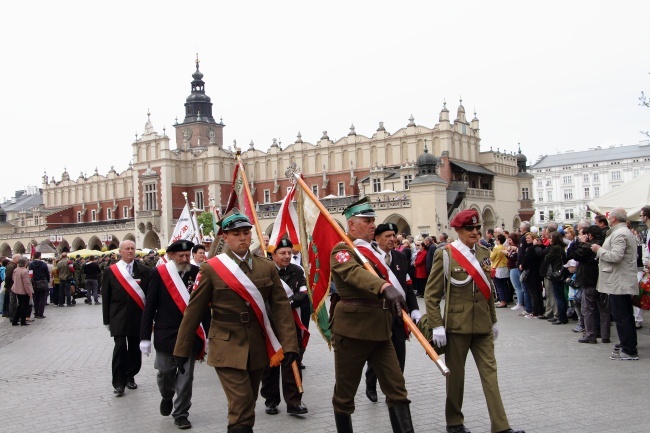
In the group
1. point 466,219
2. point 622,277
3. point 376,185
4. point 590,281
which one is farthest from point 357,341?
point 376,185

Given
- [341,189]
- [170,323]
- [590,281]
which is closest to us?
[170,323]

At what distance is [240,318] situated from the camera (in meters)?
5.15

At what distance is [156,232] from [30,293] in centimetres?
5155

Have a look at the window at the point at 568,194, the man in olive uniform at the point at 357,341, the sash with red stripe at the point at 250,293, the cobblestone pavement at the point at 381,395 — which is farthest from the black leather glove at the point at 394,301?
the window at the point at 568,194

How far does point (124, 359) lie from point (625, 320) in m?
6.41

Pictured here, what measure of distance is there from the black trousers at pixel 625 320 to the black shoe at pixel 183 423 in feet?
18.8

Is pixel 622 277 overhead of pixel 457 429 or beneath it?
overhead

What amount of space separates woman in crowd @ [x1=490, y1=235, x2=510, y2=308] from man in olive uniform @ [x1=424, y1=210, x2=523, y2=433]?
10.7m

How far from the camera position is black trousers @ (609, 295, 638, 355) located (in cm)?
898

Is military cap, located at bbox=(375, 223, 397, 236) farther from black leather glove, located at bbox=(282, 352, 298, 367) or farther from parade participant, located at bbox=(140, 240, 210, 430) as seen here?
→ parade participant, located at bbox=(140, 240, 210, 430)

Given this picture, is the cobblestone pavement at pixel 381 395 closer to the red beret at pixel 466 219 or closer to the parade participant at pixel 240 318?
the parade participant at pixel 240 318

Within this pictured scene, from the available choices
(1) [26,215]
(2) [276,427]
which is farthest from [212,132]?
(2) [276,427]

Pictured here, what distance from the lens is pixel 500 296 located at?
55.9 feet

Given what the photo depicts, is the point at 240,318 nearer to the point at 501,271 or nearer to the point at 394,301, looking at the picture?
the point at 394,301
